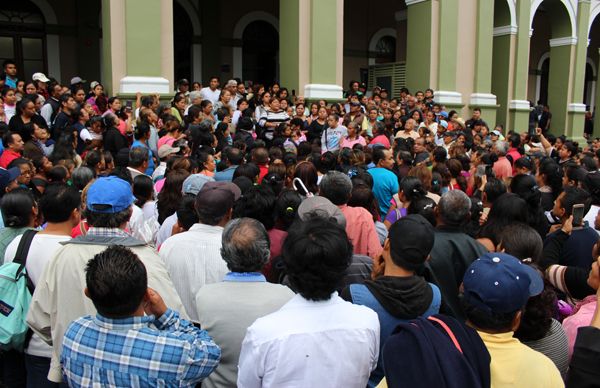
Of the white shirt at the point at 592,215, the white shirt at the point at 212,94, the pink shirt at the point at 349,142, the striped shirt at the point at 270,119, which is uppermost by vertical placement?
the white shirt at the point at 212,94

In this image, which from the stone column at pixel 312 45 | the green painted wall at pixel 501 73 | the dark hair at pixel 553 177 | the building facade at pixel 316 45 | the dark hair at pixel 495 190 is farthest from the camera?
the green painted wall at pixel 501 73

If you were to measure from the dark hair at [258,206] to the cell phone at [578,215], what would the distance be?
2158mm

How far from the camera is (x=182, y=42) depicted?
1611 cm

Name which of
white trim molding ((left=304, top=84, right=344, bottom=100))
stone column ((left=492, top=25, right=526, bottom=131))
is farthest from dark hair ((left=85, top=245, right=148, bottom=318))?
stone column ((left=492, top=25, right=526, bottom=131))

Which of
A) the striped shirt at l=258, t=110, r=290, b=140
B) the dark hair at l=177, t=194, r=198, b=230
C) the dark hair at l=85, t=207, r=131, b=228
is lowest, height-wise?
A: the dark hair at l=177, t=194, r=198, b=230

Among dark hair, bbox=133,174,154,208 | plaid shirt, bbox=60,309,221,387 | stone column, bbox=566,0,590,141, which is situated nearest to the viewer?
plaid shirt, bbox=60,309,221,387

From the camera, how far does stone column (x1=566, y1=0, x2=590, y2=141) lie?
1956 cm

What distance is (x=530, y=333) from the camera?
8.13 ft

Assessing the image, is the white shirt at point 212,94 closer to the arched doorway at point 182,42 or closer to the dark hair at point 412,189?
the arched doorway at point 182,42

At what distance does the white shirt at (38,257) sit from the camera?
2904mm

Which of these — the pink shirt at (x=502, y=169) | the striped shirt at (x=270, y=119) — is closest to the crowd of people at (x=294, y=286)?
the pink shirt at (x=502, y=169)

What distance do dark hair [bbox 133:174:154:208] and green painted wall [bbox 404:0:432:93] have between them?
1177 cm

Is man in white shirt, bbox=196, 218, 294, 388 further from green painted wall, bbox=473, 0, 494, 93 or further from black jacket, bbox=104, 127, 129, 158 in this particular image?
green painted wall, bbox=473, 0, 494, 93

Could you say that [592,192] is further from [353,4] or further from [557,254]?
[353,4]
